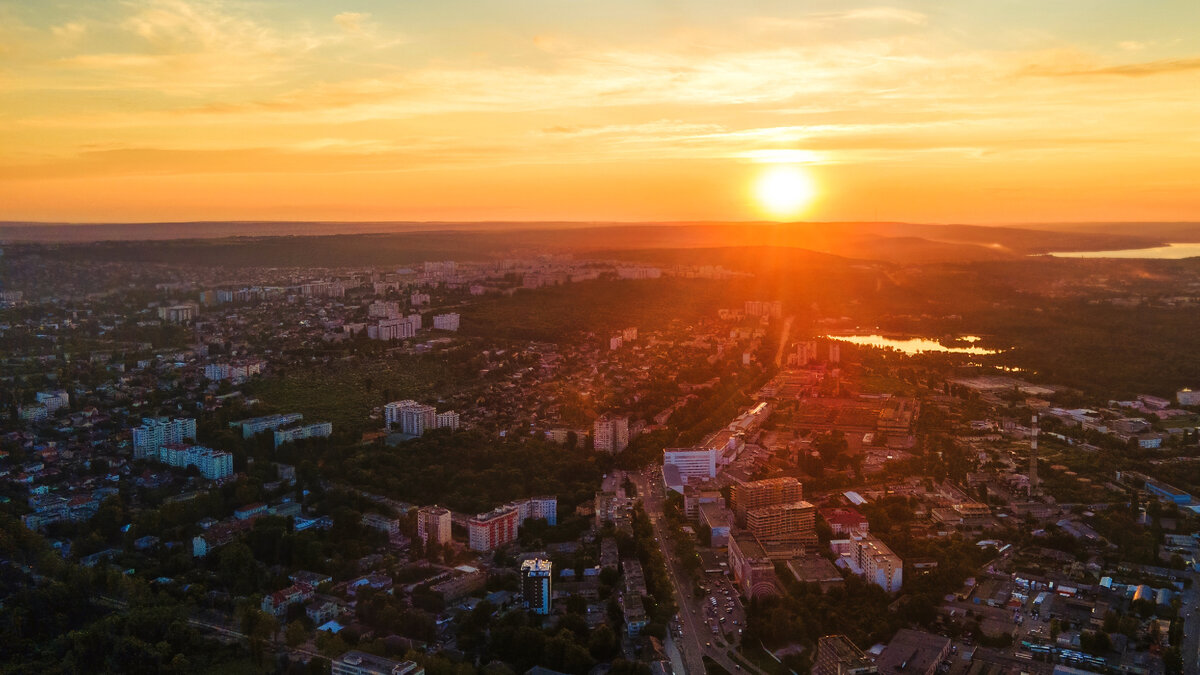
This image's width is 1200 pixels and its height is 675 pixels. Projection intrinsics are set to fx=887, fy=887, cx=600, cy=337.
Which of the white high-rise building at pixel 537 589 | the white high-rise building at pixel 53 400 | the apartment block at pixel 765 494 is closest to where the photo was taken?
the white high-rise building at pixel 537 589

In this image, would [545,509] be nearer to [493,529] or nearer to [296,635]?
[493,529]

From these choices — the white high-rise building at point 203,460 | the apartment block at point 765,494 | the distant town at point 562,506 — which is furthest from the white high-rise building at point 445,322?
the apartment block at point 765,494

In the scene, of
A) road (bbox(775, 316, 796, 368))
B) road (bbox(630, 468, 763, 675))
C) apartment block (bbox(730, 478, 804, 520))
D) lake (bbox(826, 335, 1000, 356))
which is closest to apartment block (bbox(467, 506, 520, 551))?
road (bbox(630, 468, 763, 675))

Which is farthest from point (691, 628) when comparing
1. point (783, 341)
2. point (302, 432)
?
point (783, 341)

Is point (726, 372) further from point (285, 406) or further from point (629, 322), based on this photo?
point (285, 406)

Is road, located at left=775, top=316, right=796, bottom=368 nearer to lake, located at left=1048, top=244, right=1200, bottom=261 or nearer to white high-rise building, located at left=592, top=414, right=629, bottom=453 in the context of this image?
white high-rise building, located at left=592, top=414, right=629, bottom=453

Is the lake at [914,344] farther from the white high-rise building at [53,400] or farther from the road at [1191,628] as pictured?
the white high-rise building at [53,400]

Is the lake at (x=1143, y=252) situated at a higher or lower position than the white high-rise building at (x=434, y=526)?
higher
